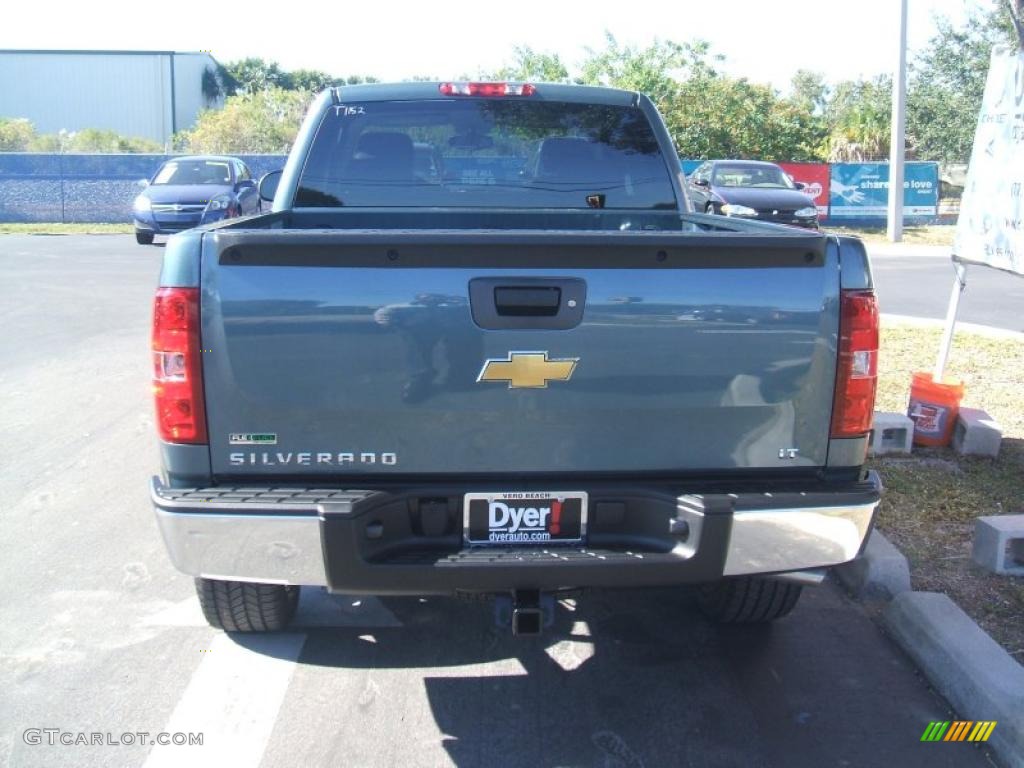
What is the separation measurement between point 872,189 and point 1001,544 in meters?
25.8

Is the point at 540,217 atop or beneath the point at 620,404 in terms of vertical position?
atop

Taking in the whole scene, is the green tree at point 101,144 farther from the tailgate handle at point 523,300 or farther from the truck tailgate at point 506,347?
the tailgate handle at point 523,300

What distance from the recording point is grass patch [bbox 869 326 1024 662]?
448 cm

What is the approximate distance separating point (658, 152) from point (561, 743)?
3087 millimetres

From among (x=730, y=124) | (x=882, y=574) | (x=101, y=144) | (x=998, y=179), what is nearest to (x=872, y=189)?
(x=730, y=124)

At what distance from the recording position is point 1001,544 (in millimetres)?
4605

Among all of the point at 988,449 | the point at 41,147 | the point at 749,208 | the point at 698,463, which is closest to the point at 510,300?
the point at 698,463

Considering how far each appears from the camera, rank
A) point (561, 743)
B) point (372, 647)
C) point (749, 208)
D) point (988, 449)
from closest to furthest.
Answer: point (561, 743)
point (372, 647)
point (988, 449)
point (749, 208)

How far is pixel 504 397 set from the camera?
10.2 ft

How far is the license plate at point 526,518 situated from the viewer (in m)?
3.15

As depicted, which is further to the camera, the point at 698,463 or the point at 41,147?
the point at 41,147

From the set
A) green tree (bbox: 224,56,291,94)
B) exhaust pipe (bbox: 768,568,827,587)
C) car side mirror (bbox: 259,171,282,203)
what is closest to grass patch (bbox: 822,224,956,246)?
car side mirror (bbox: 259,171,282,203)

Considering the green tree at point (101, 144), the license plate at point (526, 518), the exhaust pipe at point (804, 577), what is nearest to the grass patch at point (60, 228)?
the green tree at point (101, 144)

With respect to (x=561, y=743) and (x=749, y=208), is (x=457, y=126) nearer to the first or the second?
(x=561, y=743)
